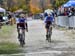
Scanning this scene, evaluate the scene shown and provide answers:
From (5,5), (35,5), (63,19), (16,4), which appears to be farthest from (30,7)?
(63,19)

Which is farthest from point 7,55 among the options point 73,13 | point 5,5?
point 5,5

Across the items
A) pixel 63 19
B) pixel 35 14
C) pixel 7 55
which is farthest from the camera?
pixel 35 14

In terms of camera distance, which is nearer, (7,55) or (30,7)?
(7,55)

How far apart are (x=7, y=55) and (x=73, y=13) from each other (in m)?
20.9

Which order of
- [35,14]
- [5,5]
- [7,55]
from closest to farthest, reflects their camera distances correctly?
[7,55]
[5,5]
[35,14]

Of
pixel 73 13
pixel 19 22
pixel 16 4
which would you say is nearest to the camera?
pixel 19 22

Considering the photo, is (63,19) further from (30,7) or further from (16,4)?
(30,7)

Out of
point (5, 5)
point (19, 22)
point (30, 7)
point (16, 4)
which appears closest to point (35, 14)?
→ point (30, 7)

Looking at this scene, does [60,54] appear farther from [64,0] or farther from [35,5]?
[35,5]

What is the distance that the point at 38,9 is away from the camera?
132625 millimetres

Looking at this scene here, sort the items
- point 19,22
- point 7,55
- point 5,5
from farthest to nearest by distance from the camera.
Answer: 1. point 5,5
2. point 19,22
3. point 7,55

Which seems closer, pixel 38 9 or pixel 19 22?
A: pixel 19 22

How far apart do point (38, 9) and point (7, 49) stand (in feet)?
377

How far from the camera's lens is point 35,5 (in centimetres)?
13162
